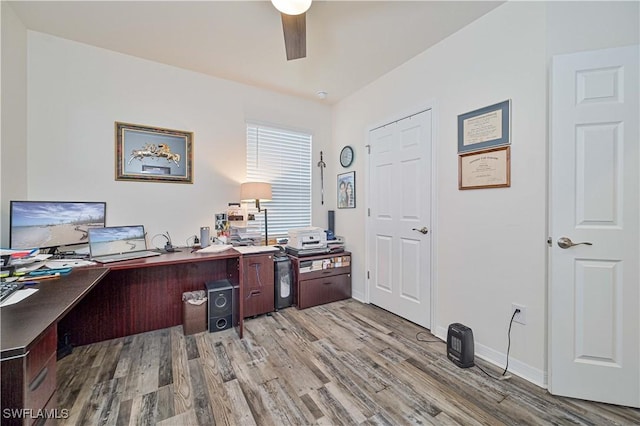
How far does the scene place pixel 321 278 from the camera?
3113 millimetres

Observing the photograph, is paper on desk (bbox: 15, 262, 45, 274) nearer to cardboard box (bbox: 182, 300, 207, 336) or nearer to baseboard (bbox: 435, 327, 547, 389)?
cardboard box (bbox: 182, 300, 207, 336)

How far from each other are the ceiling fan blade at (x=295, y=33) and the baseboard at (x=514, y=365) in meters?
2.64

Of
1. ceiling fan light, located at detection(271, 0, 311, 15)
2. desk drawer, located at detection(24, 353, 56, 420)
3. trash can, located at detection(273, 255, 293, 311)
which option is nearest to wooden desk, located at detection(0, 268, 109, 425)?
desk drawer, located at detection(24, 353, 56, 420)

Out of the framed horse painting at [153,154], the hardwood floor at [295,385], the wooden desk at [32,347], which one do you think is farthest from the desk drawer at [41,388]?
the framed horse painting at [153,154]

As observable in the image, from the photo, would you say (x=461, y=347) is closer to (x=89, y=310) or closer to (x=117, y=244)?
(x=117, y=244)

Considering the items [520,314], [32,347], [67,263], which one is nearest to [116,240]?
[67,263]

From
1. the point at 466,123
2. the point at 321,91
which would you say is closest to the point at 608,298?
the point at 466,123

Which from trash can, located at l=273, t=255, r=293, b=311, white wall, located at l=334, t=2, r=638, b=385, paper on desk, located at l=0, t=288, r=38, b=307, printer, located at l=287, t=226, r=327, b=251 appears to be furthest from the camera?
printer, located at l=287, t=226, r=327, b=251

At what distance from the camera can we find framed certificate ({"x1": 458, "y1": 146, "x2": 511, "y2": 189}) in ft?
6.15

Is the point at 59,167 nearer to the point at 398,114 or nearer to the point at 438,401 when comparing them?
the point at 398,114

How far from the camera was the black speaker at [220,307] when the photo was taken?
2.43 m

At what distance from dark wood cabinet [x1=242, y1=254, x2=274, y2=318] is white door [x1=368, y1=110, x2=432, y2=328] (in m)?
1.21

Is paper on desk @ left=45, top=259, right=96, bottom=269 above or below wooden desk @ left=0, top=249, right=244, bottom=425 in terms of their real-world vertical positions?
above

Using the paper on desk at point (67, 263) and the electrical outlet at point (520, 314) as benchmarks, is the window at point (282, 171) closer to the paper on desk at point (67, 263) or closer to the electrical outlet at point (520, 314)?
the paper on desk at point (67, 263)
